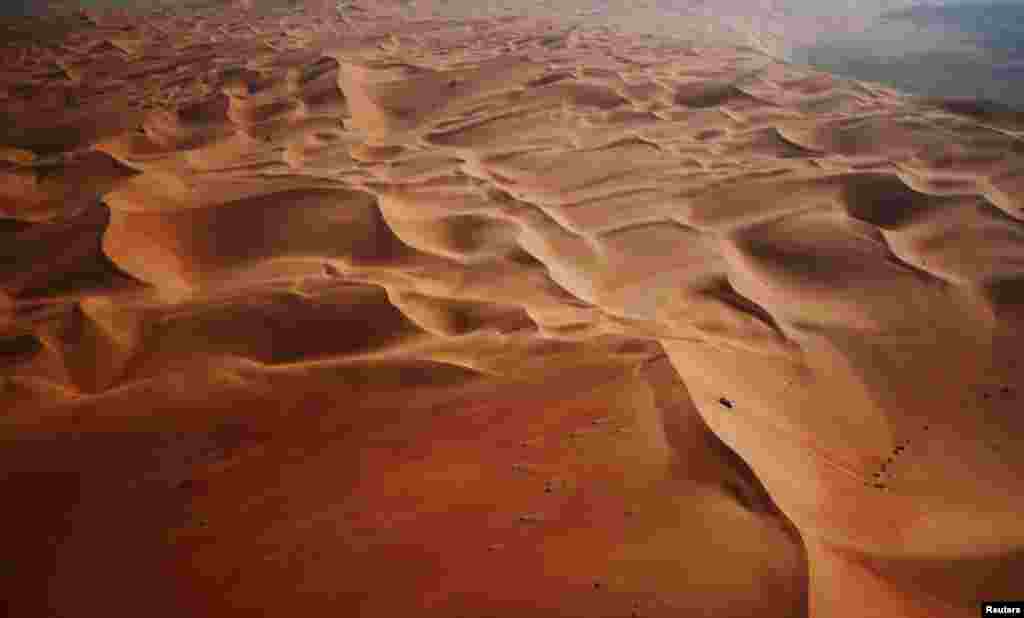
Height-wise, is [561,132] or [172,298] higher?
[561,132]

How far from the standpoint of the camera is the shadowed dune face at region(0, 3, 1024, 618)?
1.42m

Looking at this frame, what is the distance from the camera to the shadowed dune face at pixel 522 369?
142cm

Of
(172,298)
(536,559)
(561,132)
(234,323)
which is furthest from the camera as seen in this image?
(561,132)

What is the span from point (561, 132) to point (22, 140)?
4.37 meters

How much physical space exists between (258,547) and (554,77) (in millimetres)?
5456

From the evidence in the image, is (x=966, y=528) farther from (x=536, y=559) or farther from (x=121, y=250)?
(x=121, y=250)

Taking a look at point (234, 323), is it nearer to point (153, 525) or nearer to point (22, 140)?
point (153, 525)

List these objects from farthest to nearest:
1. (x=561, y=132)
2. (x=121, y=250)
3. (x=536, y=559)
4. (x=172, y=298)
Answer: (x=561, y=132) < (x=121, y=250) < (x=172, y=298) < (x=536, y=559)

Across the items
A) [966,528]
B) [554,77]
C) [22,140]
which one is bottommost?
[966,528]

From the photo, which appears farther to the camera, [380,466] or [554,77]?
[554,77]

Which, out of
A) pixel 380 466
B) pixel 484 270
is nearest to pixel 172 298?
pixel 484 270

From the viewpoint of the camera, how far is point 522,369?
2074mm

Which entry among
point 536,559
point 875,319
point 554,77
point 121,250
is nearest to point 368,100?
point 554,77

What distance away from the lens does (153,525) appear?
5.04ft
